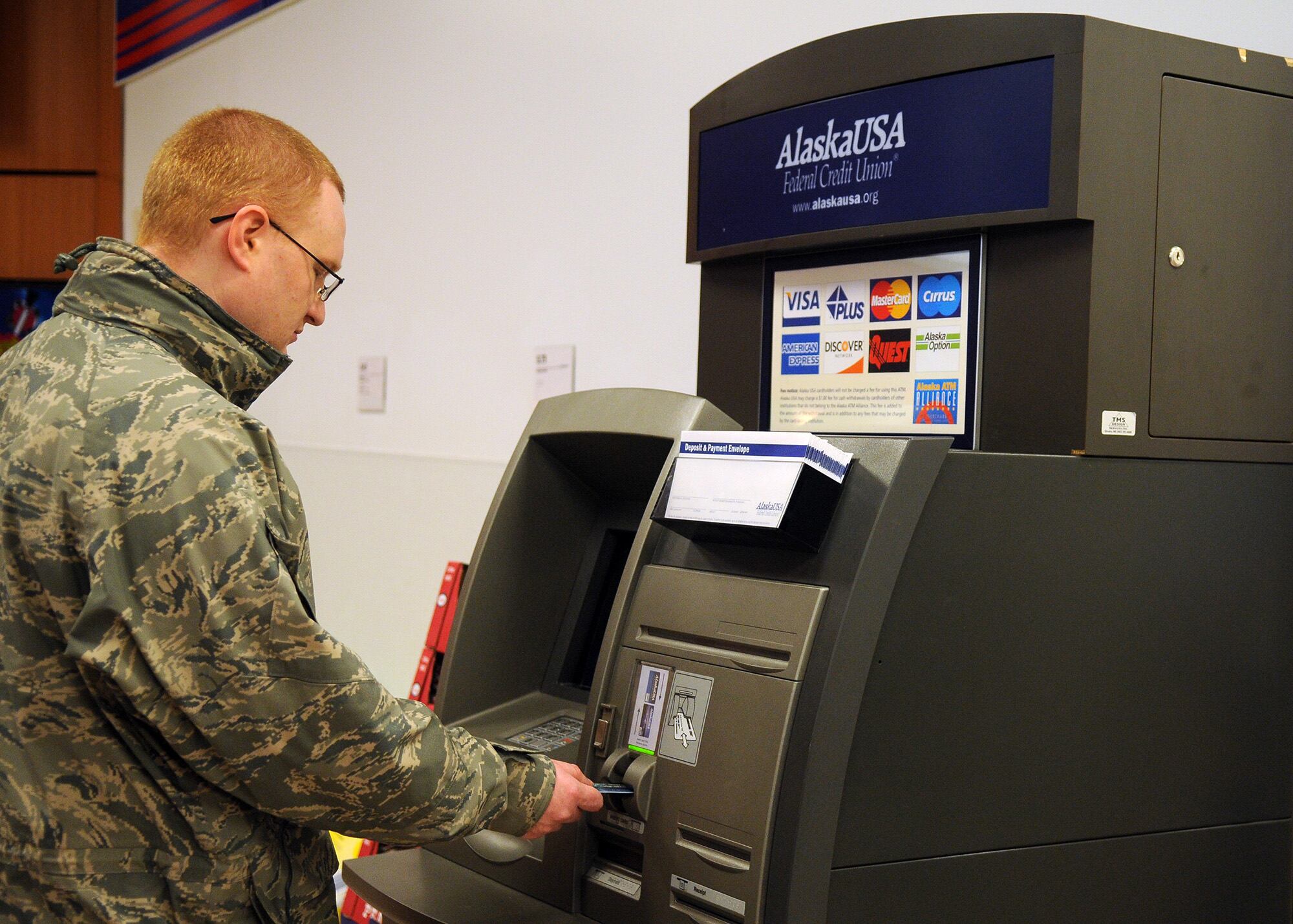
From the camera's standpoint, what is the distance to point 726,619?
1380 mm

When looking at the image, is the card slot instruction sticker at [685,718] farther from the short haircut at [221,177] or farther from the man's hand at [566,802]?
the short haircut at [221,177]

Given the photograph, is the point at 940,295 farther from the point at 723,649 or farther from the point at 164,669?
the point at 164,669

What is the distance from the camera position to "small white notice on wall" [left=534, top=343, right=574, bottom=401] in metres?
3.28

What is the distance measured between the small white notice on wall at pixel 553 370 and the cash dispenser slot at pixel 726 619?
1822 millimetres

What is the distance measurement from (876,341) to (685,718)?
1.84 feet

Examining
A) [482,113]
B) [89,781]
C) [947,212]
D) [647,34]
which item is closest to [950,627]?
[947,212]

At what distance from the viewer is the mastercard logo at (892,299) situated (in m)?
1.58

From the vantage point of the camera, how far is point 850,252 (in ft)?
5.37

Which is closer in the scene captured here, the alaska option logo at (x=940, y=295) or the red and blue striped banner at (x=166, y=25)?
the alaska option logo at (x=940, y=295)

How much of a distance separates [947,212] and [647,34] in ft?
5.81

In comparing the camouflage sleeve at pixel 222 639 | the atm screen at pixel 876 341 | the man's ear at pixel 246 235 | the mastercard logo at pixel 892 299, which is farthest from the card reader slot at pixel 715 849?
the man's ear at pixel 246 235

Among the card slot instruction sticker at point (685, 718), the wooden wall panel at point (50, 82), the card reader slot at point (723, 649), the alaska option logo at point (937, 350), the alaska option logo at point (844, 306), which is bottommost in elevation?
the card slot instruction sticker at point (685, 718)

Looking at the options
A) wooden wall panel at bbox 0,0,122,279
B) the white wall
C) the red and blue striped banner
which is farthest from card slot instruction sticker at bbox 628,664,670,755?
wooden wall panel at bbox 0,0,122,279

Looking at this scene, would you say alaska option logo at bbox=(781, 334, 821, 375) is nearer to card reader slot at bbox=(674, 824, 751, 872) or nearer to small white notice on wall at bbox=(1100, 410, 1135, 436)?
small white notice on wall at bbox=(1100, 410, 1135, 436)
